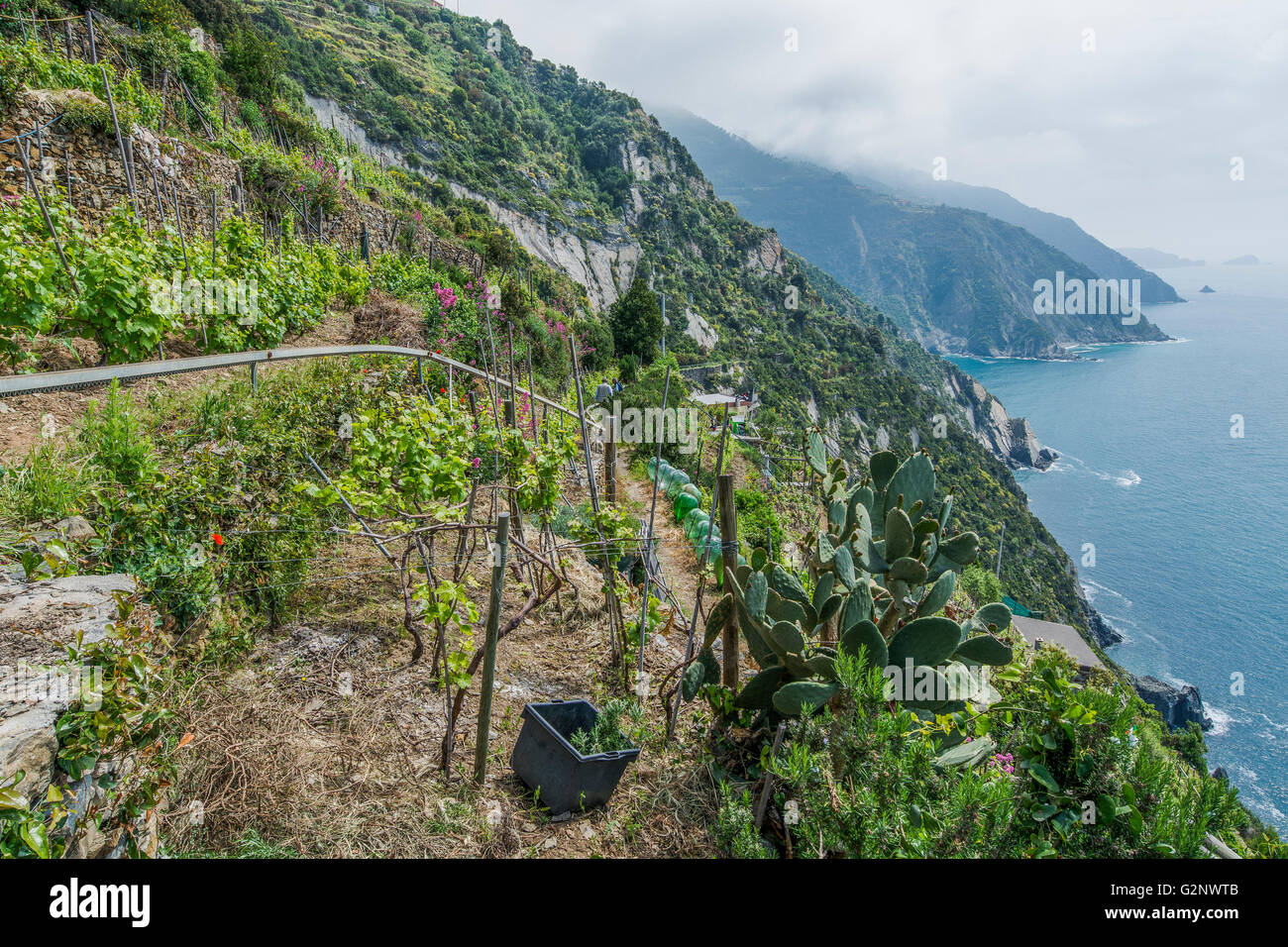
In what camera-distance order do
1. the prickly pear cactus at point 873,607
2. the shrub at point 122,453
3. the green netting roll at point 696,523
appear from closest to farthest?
the prickly pear cactus at point 873,607 → the shrub at point 122,453 → the green netting roll at point 696,523

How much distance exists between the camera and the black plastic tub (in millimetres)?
2855

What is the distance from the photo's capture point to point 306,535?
371cm

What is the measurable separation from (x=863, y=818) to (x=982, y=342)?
161m

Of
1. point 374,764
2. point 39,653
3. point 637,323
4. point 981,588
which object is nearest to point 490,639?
point 374,764

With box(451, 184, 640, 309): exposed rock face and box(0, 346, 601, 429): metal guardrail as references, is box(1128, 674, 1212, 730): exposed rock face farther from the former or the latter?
box(0, 346, 601, 429): metal guardrail

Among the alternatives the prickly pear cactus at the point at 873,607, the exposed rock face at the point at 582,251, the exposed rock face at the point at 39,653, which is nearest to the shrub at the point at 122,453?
the exposed rock face at the point at 39,653

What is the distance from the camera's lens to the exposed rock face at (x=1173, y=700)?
3053 centimetres

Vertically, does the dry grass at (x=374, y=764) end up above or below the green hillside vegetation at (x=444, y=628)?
below

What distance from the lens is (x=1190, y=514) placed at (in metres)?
61.9

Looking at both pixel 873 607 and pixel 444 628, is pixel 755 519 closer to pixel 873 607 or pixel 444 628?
pixel 873 607

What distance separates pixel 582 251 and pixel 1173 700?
4246 centimetres

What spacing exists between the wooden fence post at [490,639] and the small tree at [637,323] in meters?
20.1

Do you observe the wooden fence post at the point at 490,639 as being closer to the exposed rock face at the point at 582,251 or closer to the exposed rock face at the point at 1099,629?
the exposed rock face at the point at 582,251
